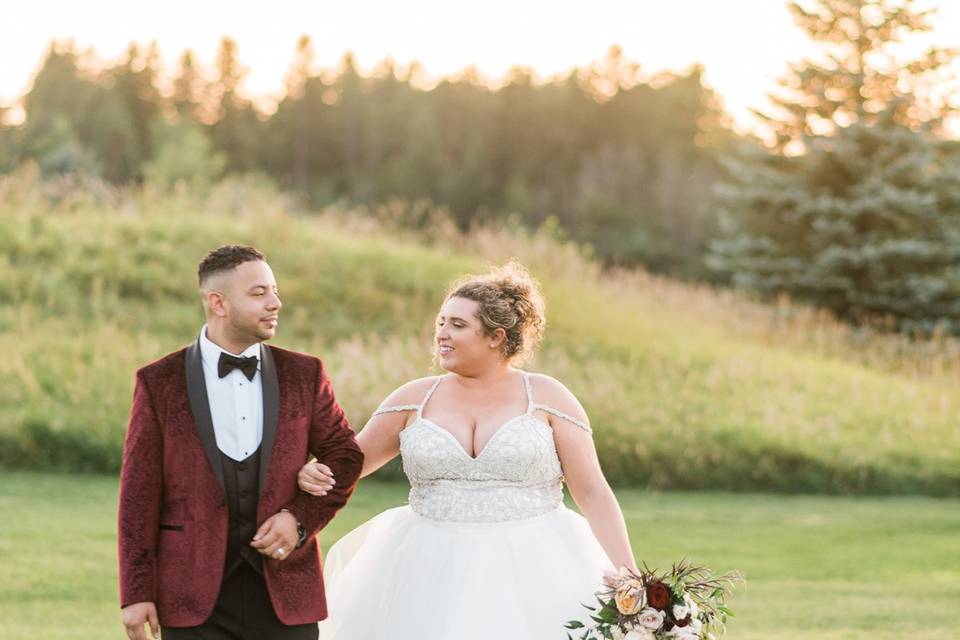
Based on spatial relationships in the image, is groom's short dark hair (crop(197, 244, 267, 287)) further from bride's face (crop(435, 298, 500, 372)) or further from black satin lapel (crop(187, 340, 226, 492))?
bride's face (crop(435, 298, 500, 372))

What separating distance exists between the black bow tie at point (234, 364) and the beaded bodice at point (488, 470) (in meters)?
0.83

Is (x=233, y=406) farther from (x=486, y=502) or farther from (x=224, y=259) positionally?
(x=486, y=502)

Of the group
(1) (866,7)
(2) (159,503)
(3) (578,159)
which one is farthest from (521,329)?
(3) (578,159)

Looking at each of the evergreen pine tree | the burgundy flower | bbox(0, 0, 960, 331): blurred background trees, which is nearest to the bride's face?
the burgundy flower

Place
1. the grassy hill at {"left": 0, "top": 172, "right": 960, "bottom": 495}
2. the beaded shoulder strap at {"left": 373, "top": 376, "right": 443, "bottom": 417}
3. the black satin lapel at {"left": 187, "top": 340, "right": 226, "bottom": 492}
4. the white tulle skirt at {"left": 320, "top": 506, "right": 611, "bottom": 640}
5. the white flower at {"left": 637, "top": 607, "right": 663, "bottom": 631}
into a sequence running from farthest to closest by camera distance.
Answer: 1. the grassy hill at {"left": 0, "top": 172, "right": 960, "bottom": 495}
2. the beaded shoulder strap at {"left": 373, "top": 376, "right": 443, "bottom": 417}
3. the white tulle skirt at {"left": 320, "top": 506, "right": 611, "bottom": 640}
4. the white flower at {"left": 637, "top": 607, "right": 663, "bottom": 631}
5. the black satin lapel at {"left": 187, "top": 340, "right": 226, "bottom": 492}

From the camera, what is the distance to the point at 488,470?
473 centimetres

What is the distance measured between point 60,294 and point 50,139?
105 feet

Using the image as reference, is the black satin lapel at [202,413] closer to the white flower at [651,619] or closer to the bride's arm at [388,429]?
the bride's arm at [388,429]

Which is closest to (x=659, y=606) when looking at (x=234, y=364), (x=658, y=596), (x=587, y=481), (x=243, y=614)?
(x=658, y=596)

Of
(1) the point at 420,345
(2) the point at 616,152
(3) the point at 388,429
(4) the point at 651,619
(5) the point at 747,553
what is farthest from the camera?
(2) the point at 616,152

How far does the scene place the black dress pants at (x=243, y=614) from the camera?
4.04m

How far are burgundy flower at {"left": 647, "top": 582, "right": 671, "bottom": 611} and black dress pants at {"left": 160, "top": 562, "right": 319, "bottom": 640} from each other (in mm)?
1117

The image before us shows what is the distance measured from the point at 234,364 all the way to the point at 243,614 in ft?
2.50

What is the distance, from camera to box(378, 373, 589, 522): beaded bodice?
471cm
